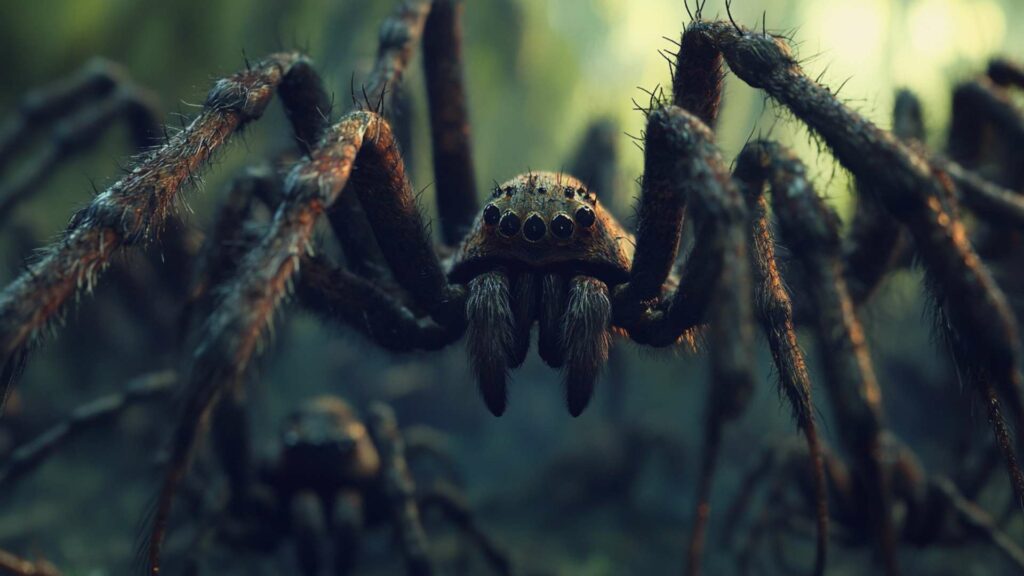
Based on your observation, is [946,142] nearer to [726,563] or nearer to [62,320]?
[726,563]

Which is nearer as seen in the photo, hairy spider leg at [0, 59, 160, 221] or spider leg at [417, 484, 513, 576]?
spider leg at [417, 484, 513, 576]

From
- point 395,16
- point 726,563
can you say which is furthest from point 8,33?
point 726,563

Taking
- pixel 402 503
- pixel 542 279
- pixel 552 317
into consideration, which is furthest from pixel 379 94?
pixel 402 503

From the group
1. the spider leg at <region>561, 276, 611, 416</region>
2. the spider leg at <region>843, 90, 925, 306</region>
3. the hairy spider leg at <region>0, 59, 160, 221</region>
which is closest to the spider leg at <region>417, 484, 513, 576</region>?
the spider leg at <region>561, 276, 611, 416</region>

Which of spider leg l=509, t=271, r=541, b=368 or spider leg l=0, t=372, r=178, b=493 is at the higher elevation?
spider leg l=509, t=271, r=541, b=368

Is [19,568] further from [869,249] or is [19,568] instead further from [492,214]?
[869,249]

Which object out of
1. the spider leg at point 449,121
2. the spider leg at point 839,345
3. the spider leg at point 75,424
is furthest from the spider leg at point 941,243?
the spider leg at point 75,424

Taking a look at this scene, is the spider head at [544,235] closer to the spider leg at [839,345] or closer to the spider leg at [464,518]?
the spider leg at [839,345]

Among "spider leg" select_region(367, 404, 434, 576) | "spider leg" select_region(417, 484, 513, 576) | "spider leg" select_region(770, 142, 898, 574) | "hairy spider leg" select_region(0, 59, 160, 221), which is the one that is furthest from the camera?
"hairy spider leg" select_region(0, 59, 160, 221)

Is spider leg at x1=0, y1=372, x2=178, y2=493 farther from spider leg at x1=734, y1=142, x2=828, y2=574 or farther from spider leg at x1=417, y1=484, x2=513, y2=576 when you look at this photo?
spider leg at x1=734, y1=142, x2=828, y2=574
